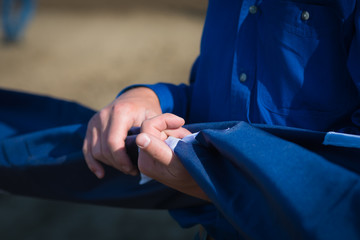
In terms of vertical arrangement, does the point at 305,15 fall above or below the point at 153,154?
above

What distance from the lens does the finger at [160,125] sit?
2.19ft

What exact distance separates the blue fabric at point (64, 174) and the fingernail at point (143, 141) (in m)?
0.32

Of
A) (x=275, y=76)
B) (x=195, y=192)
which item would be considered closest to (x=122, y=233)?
(x=195, y=192)

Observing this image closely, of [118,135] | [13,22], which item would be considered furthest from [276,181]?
[13,22]

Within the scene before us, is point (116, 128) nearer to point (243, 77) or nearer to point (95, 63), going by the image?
point (243, 77)

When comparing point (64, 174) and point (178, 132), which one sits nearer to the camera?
point (178, 132)

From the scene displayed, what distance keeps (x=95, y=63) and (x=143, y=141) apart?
3.14 metres

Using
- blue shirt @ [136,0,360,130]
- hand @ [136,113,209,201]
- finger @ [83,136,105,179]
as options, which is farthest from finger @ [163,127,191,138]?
finger @ [83,136,105,179]

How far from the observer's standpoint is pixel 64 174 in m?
0.96

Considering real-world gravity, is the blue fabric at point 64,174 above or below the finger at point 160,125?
below

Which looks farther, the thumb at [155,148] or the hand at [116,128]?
the hand at [116,128]

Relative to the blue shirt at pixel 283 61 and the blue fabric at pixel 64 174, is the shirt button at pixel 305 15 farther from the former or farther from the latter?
the blue fabric at pixel 64 174

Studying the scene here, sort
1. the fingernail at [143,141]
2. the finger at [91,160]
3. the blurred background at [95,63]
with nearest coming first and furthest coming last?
the fingernail at [143,141]
the finger at [91,160]
the blurred background at [95,63]

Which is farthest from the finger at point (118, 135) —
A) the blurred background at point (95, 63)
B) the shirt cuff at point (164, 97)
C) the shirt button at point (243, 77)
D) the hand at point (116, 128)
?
the blurred background at point (95, 63)
